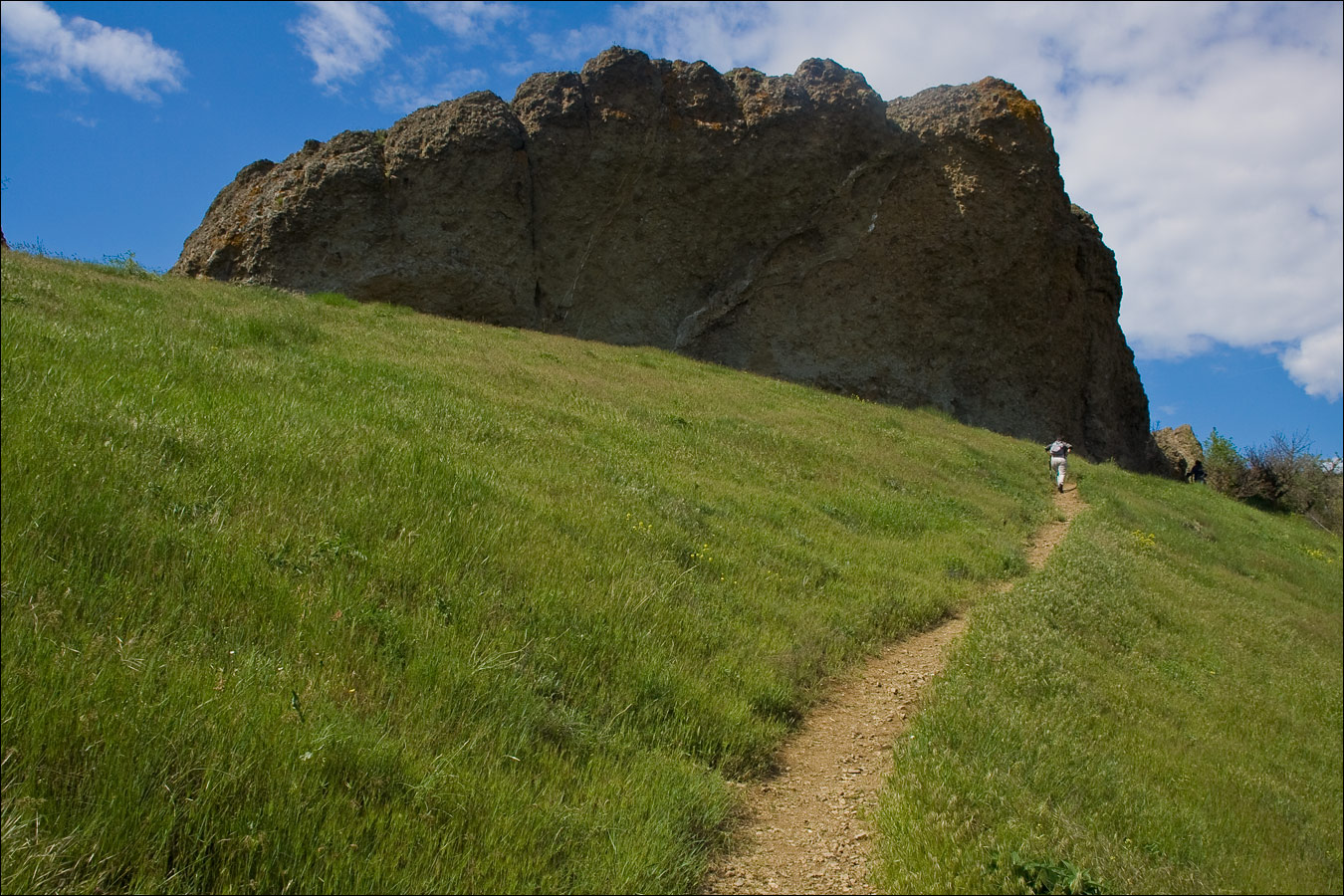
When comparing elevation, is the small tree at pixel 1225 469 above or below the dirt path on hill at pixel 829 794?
above

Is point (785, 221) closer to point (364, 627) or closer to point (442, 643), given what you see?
point (442, 643)

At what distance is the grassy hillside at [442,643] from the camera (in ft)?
10.6

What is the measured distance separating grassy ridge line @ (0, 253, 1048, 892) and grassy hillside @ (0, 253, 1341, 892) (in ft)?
0.07

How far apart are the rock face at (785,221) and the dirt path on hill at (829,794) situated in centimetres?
2625

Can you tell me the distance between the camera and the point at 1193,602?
13.8 meters

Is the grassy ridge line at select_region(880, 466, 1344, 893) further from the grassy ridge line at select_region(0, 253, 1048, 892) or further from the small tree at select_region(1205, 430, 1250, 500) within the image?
the small tree at select_region(1205, 430, 1250, 500)

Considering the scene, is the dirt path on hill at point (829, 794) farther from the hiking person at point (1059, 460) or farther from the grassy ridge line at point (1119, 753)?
the hiking person at point (1059, 460)

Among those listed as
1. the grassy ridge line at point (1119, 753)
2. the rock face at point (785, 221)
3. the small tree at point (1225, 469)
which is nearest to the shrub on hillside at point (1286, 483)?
the small tree at point (1225, 469)

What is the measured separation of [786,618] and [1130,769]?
297 cm

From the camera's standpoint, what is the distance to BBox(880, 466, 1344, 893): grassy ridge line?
14.9 ft

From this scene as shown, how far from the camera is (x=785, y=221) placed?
110 feet

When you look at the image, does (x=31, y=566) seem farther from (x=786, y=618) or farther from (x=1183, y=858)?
(x=1183, y=858)

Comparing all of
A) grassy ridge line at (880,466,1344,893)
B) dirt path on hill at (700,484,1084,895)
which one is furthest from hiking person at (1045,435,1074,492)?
dirt path on hill at (700,484,1084,895)

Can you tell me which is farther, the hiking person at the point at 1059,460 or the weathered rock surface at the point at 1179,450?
the weathered rock surface at the point at 1179,450
